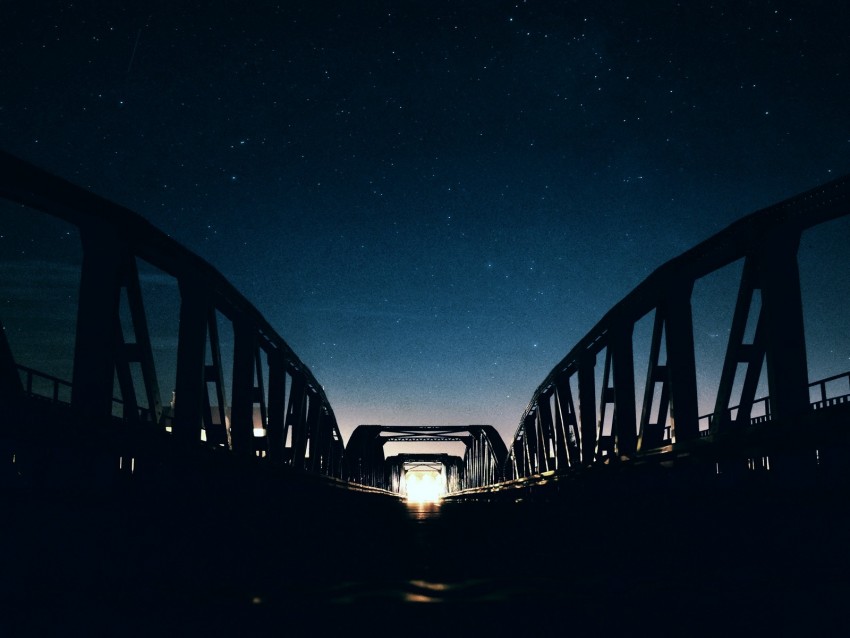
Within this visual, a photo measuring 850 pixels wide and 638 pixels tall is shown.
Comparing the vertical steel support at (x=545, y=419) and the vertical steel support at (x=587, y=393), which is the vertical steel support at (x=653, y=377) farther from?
the vertical steel support at (x=545, y=419)

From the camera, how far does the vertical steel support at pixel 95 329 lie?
381 inches

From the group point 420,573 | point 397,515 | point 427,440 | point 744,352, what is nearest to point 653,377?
point 744,352

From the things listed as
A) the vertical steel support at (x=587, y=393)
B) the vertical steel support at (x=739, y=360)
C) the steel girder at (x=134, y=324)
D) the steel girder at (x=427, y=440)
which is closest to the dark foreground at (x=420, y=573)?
the steel girder at (x=134, y=324)

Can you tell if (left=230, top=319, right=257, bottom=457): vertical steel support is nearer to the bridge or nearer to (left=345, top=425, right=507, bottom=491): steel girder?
the bridge

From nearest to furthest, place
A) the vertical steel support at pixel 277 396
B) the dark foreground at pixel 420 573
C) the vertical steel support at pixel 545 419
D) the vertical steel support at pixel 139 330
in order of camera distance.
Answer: the dark foreground at pixel 420 573 → the vertical steel support at pixel 139 330 → the vertical steel support at pixel 277 396 → the vertical steel support at pixel 545 419

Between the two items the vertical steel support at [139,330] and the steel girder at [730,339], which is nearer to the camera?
the steel girder at [730,339]

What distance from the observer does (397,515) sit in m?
10.1

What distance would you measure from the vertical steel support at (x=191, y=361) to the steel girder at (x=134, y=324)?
19 millimetres

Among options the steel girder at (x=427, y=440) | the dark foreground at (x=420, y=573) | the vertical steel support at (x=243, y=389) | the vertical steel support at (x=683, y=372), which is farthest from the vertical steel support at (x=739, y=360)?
the steel girder at (x=427, y=440)

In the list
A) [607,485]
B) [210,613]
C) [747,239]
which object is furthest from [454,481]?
[210,613]

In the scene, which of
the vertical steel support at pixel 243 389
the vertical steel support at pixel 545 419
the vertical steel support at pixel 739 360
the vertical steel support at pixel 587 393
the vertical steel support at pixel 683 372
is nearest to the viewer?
the vertical steel support at pixel 739 360

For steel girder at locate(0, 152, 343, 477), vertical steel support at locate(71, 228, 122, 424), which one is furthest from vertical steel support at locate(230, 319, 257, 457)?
vertical steel support at locate(71, 228, 122, 424)

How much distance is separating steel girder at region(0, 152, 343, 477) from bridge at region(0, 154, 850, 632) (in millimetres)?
36

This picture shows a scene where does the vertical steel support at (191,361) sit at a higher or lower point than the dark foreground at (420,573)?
higher
